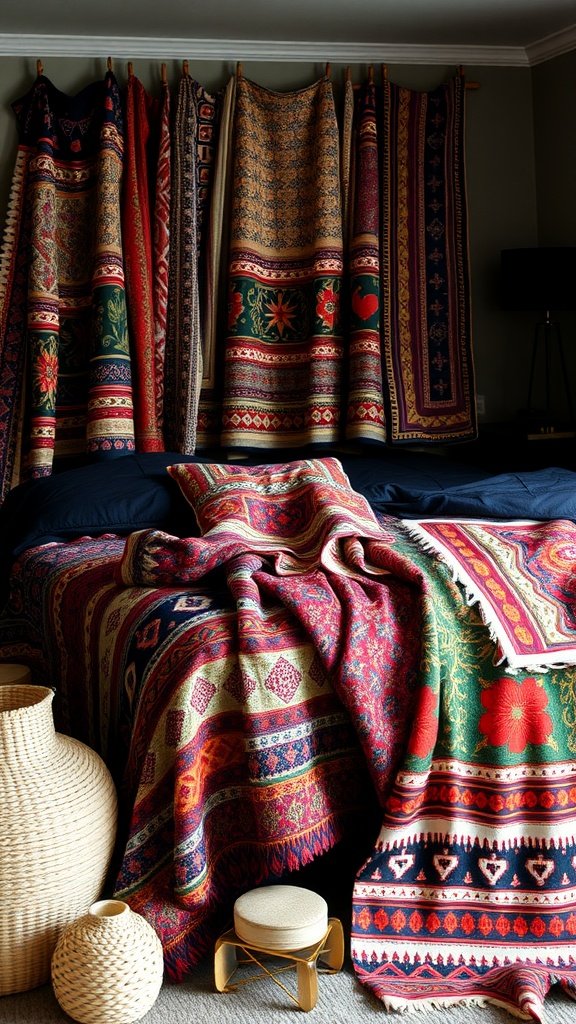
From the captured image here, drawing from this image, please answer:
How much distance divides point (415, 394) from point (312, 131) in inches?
42.5

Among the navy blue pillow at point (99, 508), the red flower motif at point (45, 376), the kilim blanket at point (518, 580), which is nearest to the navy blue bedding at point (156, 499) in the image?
the navy blue pillow at point (99, 508)

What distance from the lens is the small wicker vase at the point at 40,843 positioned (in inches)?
63.2

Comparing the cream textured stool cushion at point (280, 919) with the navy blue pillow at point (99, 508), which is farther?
the navy blue pillow at point (99, 508)

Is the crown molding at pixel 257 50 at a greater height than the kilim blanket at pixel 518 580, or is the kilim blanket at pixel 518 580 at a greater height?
the crown molding at pixel 257 50

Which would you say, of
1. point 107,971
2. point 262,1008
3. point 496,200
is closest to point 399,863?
point 262,1008

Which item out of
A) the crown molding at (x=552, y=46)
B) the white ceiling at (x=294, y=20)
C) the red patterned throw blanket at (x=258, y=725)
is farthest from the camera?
the crown molding at (x=552, y=46)

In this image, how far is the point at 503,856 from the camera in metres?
Result: 1.74

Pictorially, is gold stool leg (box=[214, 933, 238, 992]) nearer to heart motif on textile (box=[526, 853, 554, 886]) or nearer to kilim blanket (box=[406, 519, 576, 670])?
heart motif on textile (box=[526, 853, 554, 886])

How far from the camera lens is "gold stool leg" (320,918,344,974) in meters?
1.68

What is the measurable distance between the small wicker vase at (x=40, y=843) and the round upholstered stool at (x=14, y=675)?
685mm

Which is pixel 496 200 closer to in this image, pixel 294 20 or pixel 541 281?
pixel 541 281

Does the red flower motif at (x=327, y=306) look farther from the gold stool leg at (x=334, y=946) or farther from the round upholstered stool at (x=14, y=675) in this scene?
the gold stool leg at (x=334, y=946)

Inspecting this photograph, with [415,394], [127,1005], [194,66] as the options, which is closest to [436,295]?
[415,394]

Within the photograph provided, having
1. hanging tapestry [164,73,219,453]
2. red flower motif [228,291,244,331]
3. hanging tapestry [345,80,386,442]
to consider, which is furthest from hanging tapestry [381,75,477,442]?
hanging tapestry [164,73,219,453]
